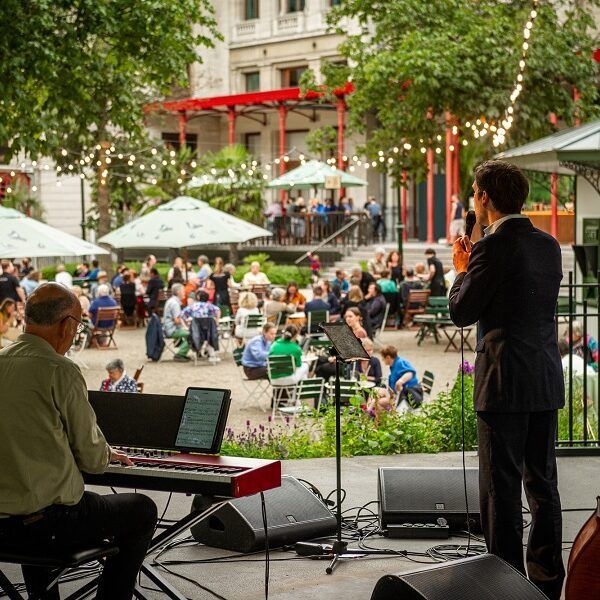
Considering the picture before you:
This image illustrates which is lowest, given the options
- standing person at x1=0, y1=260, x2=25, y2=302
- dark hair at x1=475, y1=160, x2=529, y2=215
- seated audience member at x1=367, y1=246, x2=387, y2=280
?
standing person at x1=0, y1=260, x2=25, y2=302

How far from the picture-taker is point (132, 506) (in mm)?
4695

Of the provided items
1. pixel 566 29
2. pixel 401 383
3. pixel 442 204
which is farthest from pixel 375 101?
pixel 401 383

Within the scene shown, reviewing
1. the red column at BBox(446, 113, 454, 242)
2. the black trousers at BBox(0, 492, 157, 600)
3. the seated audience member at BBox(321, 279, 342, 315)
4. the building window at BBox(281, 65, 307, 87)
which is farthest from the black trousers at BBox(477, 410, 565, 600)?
the building window at BBox(281, 65, 307, 87)

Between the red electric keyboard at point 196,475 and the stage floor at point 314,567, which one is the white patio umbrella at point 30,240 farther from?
the red electric keyboard at point 196,475

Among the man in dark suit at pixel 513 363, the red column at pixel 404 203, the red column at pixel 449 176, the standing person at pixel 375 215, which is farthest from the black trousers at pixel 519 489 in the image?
the standing person at pixel 375 215

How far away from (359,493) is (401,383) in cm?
438

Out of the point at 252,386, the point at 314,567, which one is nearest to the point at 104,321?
the point at 252,386

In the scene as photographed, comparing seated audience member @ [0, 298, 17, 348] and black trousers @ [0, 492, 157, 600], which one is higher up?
seated audience member @ [0, 298, 17, 348]

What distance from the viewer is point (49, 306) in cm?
455

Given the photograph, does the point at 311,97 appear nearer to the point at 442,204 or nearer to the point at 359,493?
the point at 442,204

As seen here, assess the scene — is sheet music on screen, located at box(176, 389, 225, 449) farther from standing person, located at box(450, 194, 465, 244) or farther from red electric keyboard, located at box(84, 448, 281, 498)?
standing person, located at box(450, 194, 465, 244)

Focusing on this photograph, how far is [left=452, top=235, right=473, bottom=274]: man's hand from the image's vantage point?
16.0 ft

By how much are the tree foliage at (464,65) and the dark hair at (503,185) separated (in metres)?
18.7

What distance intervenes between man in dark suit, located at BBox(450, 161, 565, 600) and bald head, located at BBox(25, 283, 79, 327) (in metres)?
1.64
